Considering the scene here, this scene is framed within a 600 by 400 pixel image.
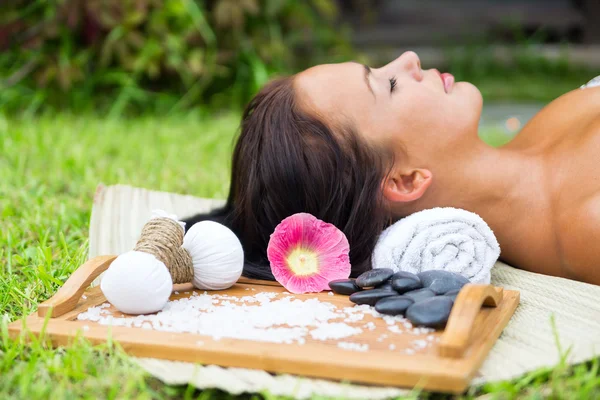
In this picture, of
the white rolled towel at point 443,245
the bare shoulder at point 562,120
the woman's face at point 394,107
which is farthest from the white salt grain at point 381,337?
the bare shoulder at point 562,120

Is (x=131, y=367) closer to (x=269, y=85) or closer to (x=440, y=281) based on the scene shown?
(x=440, y=281)

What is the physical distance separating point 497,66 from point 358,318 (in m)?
5.56

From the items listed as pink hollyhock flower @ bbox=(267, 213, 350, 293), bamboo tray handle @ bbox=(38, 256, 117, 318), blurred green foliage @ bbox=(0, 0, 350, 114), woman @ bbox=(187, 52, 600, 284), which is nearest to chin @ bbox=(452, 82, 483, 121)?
woman @ bbox=(187, 52, 600, 284)

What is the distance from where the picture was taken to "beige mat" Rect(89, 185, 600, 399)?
1.33 metres

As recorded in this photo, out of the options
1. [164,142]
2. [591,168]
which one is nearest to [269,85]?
[591,168]

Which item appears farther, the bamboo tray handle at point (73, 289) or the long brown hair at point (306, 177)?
the long brown hair at point (306, 177)

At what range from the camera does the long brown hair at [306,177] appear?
1948 millimetres

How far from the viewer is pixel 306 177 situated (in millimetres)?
1957

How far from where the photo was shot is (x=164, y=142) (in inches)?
157

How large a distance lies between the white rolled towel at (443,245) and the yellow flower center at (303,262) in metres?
0.18

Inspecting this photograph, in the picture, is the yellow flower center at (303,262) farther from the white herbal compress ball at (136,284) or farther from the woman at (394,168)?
the white herbal compress ball at (136,284)

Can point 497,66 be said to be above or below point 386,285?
above

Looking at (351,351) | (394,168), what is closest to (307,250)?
(394,168)

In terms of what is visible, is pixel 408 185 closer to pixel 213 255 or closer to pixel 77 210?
pixel 213 255
